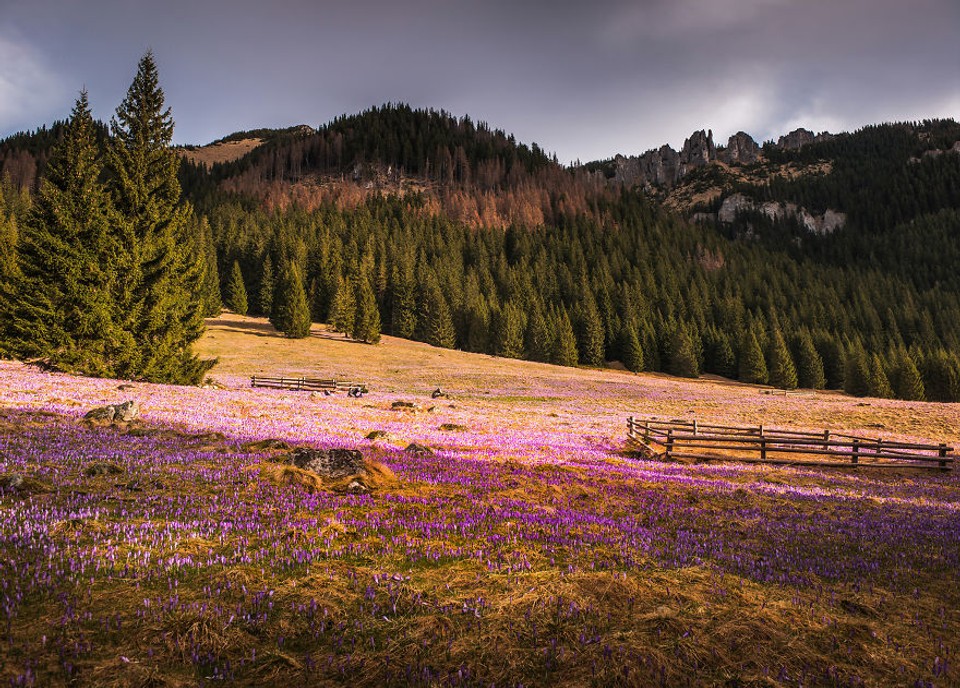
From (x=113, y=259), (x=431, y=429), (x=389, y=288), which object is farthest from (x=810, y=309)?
(x=113, y=259)

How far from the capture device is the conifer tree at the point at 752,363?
105 metres

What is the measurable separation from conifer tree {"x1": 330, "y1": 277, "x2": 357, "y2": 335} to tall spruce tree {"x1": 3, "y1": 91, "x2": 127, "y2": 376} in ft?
205

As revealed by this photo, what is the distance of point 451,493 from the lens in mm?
9305

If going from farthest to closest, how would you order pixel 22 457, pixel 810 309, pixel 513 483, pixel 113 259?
pixel 810 309
pixel 113 259
pixel 513 483
pixel 22 457

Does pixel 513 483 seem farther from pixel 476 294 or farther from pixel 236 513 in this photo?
pixel 476 294

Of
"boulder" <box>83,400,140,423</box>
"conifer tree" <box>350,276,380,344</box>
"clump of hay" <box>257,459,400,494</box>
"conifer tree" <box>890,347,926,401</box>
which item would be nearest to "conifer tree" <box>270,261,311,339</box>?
"conifer tree" <box>350,276,380,344</box>

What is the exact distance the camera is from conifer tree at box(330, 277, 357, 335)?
9175cm

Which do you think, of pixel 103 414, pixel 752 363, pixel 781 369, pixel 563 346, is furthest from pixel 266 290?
pixel 781 369

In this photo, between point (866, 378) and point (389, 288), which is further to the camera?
point (389, 288)

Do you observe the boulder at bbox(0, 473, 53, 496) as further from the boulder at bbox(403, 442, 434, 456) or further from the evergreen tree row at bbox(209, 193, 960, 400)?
the evergreen tree row at bbox(209, 193, 960, 400)

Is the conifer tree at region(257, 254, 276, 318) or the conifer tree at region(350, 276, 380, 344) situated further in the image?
the conifer tree at region(257, 254, 276, 318)

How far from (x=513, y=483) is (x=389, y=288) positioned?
10787cm

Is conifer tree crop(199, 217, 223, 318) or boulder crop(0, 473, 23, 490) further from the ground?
conifer tree crop(199, 217, 223, 318)

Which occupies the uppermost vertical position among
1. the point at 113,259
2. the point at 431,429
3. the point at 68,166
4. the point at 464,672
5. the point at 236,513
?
the point at 68,166
